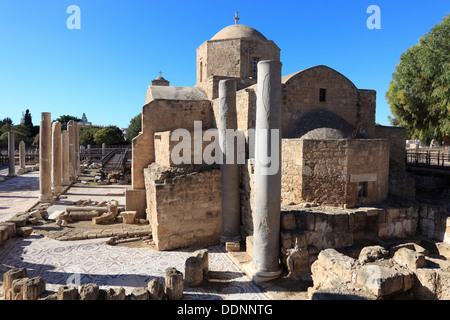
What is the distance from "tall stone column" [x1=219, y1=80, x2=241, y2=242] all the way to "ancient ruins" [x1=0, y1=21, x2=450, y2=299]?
0.10 feet

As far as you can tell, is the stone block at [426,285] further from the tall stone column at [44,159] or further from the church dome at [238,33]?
the tall stone column at [44,159]

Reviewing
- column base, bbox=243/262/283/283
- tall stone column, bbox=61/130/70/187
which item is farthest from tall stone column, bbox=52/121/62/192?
column base, bbox=243/262/283/283

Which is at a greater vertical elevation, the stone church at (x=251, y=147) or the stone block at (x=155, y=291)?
the stone church at (x=251, y=147)

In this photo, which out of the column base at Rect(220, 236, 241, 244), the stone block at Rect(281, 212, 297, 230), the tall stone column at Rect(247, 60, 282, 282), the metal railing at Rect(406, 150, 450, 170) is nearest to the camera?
the tall stone column at Rect(247, 60, 282, 282)

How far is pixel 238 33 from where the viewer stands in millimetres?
13891

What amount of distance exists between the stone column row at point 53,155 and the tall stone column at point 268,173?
10.8 meters

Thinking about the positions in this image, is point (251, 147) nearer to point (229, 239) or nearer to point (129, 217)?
point (229, 239)

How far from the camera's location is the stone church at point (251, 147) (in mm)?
8219

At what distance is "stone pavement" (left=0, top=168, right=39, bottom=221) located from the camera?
1220 cm

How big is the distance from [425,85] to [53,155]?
19.0 meters

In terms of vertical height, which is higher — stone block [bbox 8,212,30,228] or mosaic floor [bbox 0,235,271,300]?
stone block [bbox 8,212,30,228]

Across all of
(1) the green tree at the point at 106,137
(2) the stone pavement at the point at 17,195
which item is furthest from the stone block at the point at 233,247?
(1) the green tree at the point at 106,137

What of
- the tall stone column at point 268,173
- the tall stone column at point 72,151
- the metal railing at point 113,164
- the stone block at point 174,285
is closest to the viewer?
the stone block at point 174,285

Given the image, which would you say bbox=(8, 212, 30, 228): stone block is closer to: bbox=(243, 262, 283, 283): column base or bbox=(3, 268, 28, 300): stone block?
bbox=(3, 268, 28, 300): stone block
